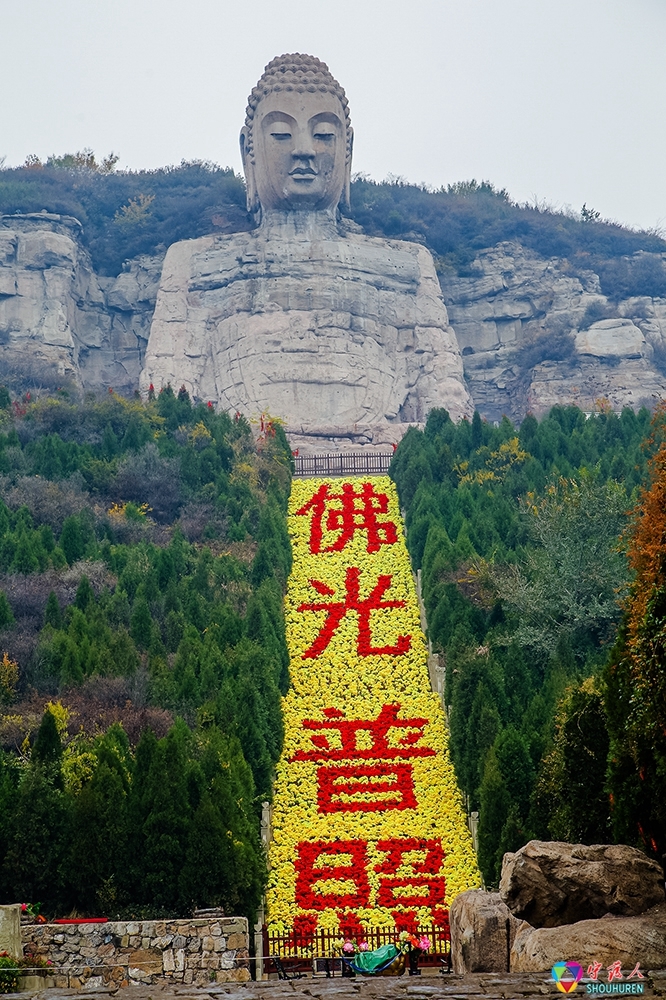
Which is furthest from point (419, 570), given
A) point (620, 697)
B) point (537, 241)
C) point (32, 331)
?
point (537, 241)

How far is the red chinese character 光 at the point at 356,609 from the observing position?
2402cm

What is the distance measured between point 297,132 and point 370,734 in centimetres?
2032

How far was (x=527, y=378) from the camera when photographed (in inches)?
1598

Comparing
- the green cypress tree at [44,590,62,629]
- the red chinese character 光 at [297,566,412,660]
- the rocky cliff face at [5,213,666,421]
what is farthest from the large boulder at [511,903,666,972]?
the rocky cliff face at [5,213,666,421]

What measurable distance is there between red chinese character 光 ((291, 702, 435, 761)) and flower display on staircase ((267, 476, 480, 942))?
21 millimetres

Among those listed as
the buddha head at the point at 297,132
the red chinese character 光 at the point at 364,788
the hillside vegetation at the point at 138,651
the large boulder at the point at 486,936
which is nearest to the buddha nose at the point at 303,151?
the buddha head at the point at 297,132

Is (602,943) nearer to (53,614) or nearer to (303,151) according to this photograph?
(53,614)

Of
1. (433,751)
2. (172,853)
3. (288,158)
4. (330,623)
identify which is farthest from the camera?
(288,158)

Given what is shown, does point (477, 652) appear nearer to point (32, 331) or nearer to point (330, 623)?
point (330, 623)

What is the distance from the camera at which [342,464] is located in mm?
34719

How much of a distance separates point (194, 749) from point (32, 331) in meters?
22.7

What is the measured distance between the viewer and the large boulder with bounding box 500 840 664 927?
10.9m

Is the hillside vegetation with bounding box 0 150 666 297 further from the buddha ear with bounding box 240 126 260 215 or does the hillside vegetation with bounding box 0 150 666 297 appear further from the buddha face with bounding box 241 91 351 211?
the buddha face with bounding box 241 91 351 211

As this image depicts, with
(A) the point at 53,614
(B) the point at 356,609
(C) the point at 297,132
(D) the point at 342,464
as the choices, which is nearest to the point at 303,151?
(C) the point at 297,132
